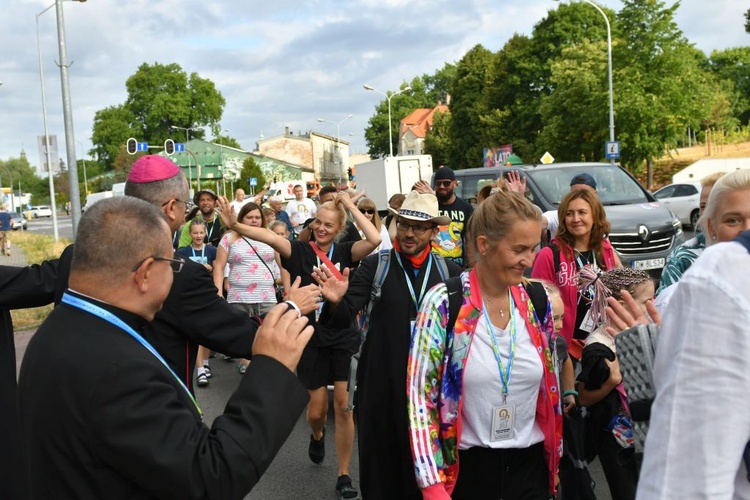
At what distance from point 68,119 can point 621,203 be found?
12.8 metres

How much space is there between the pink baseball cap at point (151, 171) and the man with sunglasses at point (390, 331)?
3.11ft

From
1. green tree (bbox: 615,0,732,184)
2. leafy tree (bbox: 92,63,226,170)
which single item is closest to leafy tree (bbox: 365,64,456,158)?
leafy tree (bbox: 92,63,226,170)

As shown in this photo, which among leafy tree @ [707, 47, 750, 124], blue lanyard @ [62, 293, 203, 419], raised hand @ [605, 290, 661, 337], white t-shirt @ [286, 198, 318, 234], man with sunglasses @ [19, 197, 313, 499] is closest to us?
man with sunglasses @ [19, 197, 313, 499]

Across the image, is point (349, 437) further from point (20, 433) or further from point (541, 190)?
point (541, 190)

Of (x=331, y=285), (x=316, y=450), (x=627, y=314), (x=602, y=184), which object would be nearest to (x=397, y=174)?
(x=602, y=184)

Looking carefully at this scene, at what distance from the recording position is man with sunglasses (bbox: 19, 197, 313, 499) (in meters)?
1.70

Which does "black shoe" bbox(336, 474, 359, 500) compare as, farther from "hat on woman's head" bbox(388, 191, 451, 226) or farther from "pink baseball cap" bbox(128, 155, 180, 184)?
"pink baseball cap" bbox(128, 155, 180, 184)

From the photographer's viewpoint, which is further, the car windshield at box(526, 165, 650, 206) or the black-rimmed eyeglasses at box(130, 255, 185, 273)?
the car windshield at box(526, 165, 650, 206)

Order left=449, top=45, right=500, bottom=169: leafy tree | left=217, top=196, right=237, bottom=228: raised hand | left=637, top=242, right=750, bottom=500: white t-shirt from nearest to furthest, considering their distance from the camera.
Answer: left=637, top=242, right=750, bottom=500: white t-shirt → left=217, top=196, right=237, bottom=228: raised hand → left=449, top=45, right=500, bottom=169: leafy tree

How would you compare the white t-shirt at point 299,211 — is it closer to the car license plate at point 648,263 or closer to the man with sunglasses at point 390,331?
the car license plate at point 648,263

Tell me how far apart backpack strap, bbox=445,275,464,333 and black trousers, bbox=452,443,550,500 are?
54 cm

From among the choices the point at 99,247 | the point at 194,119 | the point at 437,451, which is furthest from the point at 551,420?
the point at 194,119

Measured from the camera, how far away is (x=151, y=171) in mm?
3393

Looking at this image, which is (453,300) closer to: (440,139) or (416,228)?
(416,228)
